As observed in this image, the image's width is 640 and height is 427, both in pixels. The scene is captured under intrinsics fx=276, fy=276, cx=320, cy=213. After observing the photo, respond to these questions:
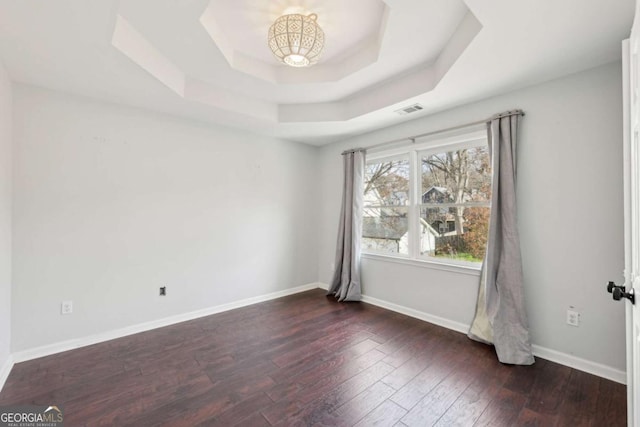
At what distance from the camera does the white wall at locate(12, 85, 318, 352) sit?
2.43m

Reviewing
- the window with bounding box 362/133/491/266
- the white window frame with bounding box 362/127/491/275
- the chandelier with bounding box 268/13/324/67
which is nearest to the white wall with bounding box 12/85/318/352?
the window with bounding box 362/133/491/266

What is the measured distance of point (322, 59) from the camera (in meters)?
2.61

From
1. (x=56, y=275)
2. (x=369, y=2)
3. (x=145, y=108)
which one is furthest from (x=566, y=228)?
(x=56, y=275)

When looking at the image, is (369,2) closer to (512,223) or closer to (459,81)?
(459,81)

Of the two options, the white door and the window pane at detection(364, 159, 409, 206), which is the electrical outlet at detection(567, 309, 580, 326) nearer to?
the white door

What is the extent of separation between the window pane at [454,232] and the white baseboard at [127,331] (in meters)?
2.28

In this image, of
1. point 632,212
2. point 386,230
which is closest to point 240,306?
point 386,230

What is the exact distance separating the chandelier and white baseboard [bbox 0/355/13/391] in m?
3.13

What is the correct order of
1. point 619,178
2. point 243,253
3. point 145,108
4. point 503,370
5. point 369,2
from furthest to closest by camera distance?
point 243,253
point 145,108
point 503,370
point 619,178
point 369,2

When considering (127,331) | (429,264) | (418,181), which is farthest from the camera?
(418,181)

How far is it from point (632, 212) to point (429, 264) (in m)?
2.09

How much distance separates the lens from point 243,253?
380 cm

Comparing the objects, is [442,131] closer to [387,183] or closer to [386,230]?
[387,183]

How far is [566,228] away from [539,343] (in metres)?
1.04
